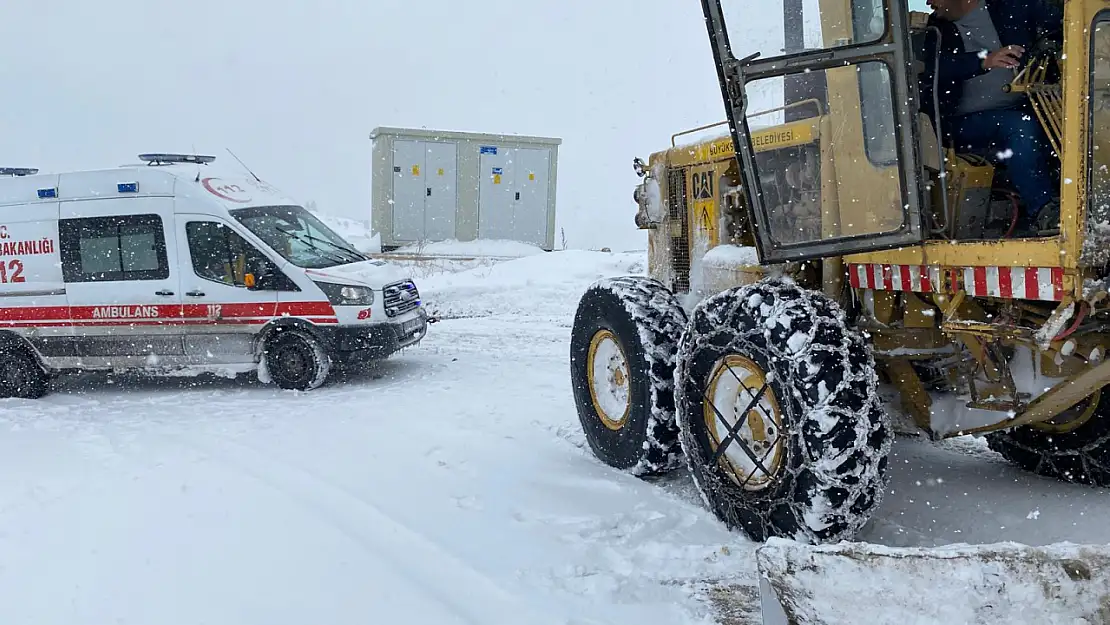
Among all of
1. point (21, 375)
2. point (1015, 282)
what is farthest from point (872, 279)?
point (21, 375)

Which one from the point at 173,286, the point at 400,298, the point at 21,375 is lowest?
the point at 21,375

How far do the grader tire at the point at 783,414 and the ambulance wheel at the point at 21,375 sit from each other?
7.06 meters

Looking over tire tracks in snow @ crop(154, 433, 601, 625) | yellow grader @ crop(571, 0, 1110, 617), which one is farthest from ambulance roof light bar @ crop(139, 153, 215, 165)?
yellow grader @ crop(571, 0, 1110, 617)

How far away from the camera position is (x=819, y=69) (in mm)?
3465

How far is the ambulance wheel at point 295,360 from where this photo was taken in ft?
26.2

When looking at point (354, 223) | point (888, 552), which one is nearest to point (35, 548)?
point (888, 552)

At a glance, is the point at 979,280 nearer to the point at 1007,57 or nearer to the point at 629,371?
the point at 1007,57

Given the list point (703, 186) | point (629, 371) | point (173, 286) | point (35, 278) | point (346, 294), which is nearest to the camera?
point (629, 371)

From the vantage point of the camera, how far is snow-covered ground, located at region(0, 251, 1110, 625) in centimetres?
339

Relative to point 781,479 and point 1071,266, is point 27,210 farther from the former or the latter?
point 1071,266

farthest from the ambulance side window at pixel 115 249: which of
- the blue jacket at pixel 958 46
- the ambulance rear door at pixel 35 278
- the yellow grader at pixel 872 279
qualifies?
the blue jacket at pixel 958 46

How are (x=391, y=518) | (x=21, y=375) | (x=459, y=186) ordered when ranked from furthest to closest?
(x=459, y=186), (x=21, y=375), (x=391, y=518)

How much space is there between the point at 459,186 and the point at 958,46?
56.9ft

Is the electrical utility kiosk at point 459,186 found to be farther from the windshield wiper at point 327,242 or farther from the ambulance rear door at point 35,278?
the ambulance rear door at point 35,278
